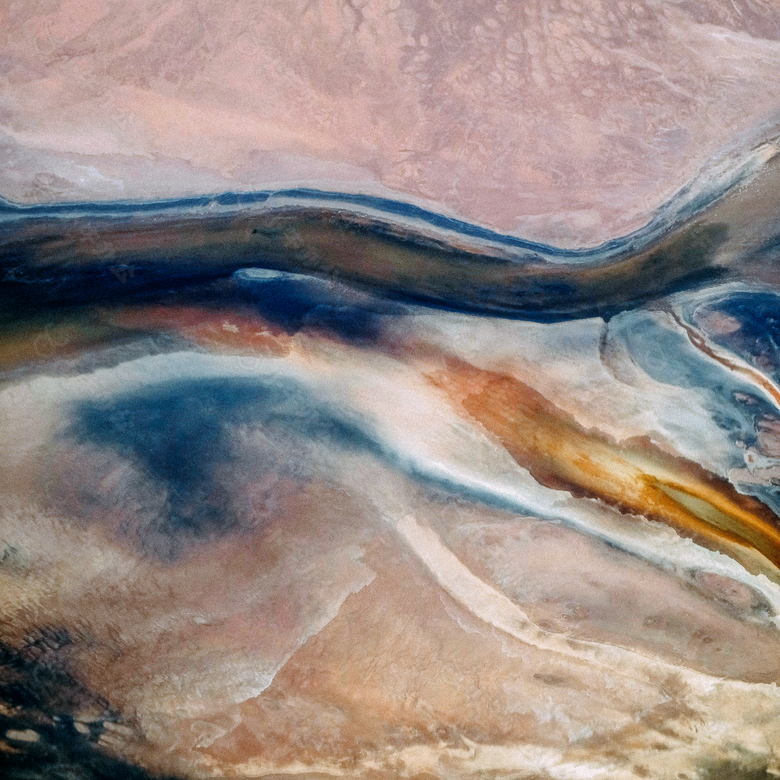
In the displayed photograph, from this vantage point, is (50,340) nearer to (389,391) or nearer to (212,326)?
(212,326)

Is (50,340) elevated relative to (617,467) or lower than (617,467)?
elevated

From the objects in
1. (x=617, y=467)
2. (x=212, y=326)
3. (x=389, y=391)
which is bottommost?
(x=617, y=467)

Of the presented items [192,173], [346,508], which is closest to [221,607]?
[346,508]

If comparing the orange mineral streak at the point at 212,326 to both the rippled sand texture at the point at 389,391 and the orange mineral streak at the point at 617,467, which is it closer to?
the rippled sand texture at the point at 389,391

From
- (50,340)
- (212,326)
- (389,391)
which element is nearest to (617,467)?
(389,391)

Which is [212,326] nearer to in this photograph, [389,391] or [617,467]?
[389,391]

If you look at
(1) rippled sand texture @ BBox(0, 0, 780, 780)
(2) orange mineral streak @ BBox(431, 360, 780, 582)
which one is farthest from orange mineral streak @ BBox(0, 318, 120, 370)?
(2) orange mineral streak @ BBox(431, 360, 780, 582)
